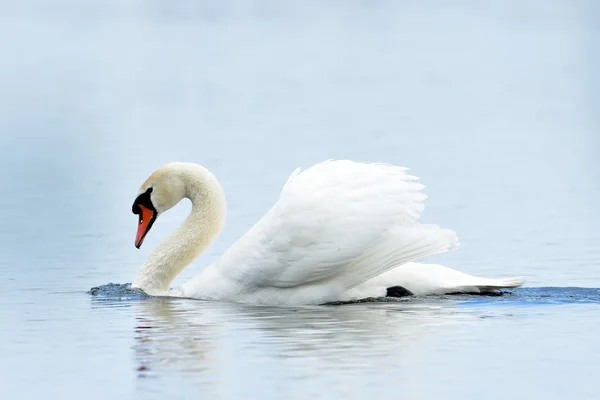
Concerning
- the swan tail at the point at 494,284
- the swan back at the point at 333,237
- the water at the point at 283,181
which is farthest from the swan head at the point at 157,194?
the swan tail at the point at 494,284

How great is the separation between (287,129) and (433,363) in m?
21.0

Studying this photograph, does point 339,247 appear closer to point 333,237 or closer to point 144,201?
point 333,237

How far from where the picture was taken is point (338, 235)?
1266 cm

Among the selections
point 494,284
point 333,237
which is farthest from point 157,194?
point 494,284

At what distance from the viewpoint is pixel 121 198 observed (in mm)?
21188

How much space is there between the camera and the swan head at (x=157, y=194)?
14617mm

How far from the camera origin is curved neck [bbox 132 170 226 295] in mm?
14461

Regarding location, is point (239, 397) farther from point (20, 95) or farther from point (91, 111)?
point (20, 95)

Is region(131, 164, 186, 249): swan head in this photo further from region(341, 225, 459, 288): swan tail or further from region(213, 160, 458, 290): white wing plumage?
region(341, 225, 459, 288): swan tail

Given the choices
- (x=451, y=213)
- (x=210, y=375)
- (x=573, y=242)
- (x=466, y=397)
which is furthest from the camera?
(x=451, y=213)

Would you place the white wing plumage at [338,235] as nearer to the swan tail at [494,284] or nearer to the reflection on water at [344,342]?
the reflection on water at [344,342]

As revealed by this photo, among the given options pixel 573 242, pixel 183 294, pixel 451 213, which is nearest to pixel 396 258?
pixel 183 294

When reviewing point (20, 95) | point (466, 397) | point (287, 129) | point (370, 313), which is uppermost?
point (20, 95)

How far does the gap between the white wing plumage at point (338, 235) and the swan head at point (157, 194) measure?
1.86 metres
